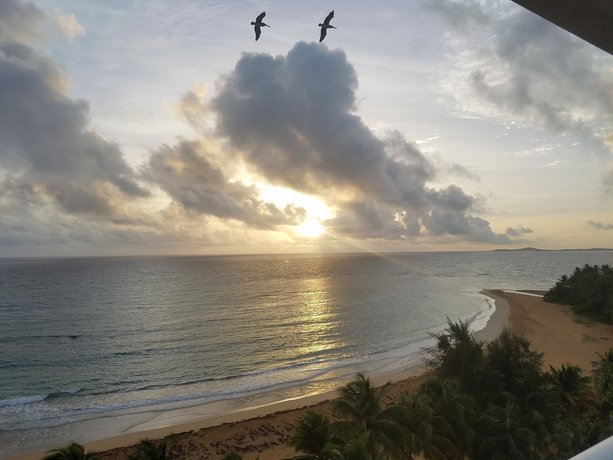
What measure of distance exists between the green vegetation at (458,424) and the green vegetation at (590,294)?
47720 mm

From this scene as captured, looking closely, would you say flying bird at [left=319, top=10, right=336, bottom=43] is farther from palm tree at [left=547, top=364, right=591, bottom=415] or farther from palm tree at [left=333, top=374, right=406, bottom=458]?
palm tree at [left=547, top=364, right=591, bottom=415]

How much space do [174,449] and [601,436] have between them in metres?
21.8

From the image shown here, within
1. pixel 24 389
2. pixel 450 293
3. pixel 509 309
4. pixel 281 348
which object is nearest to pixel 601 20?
pixel 24 389

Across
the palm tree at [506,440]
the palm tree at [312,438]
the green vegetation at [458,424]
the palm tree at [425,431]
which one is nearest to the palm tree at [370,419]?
the green vegetation at [458,424]

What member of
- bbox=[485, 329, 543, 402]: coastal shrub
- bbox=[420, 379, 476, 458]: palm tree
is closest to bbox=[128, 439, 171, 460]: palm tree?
bbox=[420, 379, 476, 458]: palm tree

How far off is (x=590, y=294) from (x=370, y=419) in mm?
65411

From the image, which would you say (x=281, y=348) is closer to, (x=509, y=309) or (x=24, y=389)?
(x=24, y=389)

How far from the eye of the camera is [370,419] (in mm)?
15664

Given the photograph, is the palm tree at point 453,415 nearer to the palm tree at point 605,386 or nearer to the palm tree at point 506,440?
the palm tree at point 506,440

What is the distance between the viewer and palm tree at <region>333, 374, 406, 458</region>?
14.7 metres

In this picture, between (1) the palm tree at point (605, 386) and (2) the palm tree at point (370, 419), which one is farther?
(1) the palm tree at point (605, 386)

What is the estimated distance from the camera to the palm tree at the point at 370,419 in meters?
14.7

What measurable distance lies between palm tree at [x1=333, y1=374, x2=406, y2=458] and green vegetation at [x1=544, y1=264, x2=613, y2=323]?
185 ft

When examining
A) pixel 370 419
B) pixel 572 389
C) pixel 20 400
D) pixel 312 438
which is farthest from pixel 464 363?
pixel 20 400
